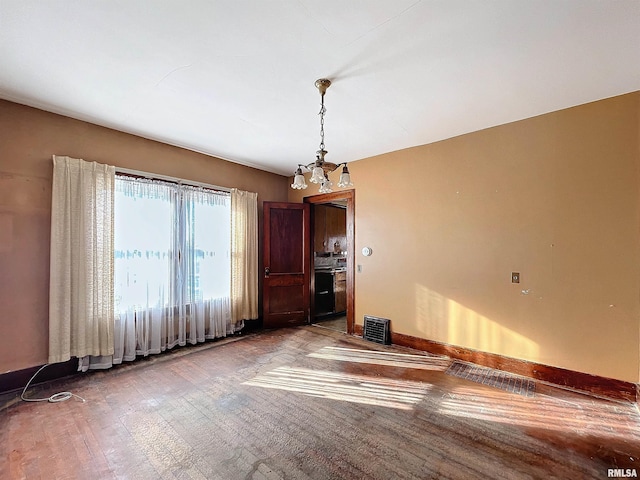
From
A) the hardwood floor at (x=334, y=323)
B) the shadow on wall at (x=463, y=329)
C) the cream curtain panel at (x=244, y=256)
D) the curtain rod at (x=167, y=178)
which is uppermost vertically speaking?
the curtain rod at (x=167, y=178)

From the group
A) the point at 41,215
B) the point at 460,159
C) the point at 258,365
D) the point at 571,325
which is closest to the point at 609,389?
the point at 571,325

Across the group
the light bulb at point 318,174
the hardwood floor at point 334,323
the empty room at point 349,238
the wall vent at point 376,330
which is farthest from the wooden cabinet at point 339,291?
the light bulb at point 318,174

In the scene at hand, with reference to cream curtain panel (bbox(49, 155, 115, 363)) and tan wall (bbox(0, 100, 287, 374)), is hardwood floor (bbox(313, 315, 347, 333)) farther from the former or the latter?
tan wall (bbox(0, 100, 287, 374))

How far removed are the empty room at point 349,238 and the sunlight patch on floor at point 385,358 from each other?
4 centimetres

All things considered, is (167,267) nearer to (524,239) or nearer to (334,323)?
(334,323)

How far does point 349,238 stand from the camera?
4398 mm

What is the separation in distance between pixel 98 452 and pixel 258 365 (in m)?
1.56

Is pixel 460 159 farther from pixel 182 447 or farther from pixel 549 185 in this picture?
pixel 182 447

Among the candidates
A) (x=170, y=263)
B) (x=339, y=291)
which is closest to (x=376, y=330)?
(x=339, y=291)

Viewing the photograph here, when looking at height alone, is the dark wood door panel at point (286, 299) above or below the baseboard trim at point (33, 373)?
above

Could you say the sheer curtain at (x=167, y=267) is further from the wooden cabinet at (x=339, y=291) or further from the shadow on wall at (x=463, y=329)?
the shadow on wall at (x=463, y=329)

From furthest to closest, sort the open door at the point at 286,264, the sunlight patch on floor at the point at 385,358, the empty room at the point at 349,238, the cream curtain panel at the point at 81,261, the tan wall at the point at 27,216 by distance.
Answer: the open door at the point at 286,264, the sunlight patch on floor at the point at 385,358, the cream curtain panel at the point at 81,261, the tan wall at the point at 27,216, the empty room at the point at 349,238

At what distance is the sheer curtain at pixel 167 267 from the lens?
127 inches

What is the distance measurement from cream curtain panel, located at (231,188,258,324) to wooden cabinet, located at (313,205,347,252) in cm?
123
